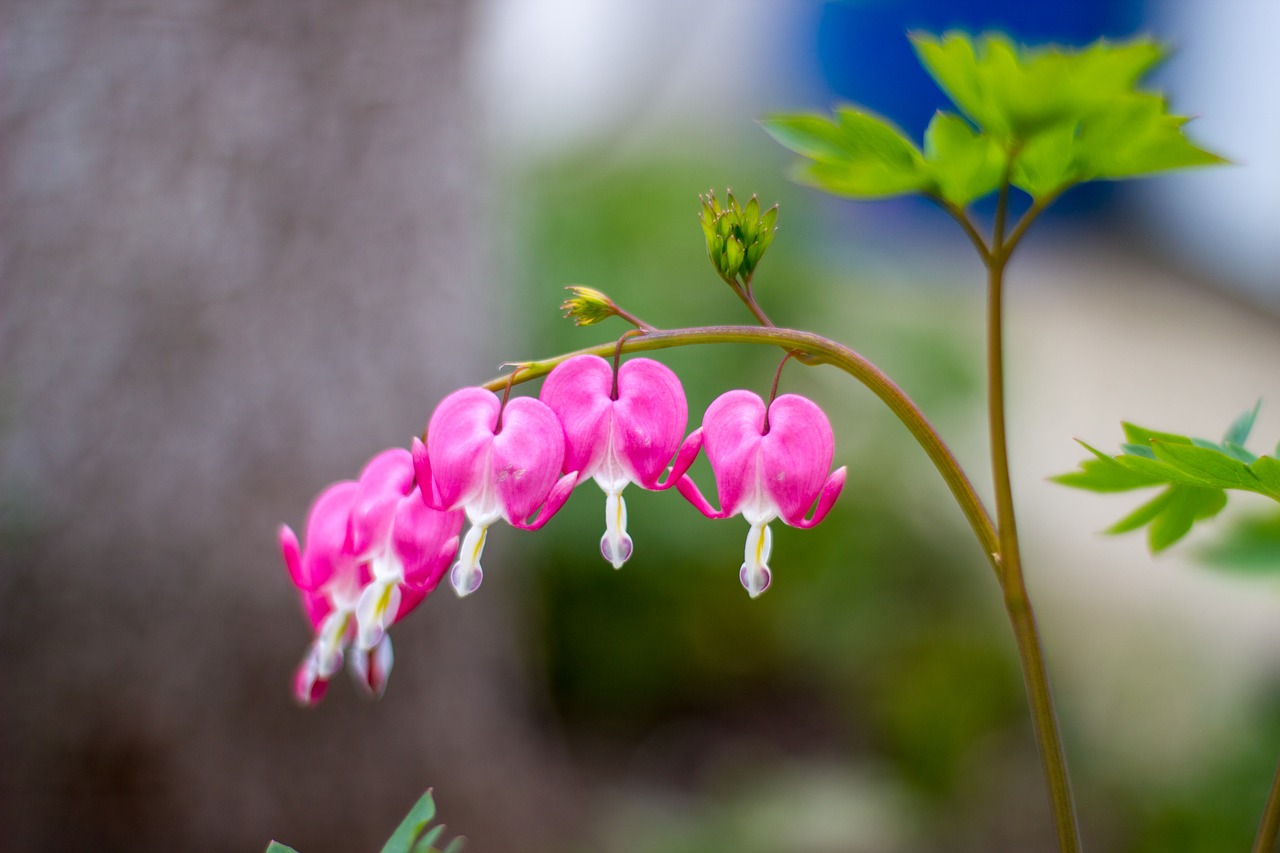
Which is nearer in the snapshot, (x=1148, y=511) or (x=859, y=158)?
(x=859, y=158)

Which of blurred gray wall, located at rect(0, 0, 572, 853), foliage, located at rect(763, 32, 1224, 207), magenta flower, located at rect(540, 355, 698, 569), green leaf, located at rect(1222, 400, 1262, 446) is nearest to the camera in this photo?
foliage, located at rect(763, 32, 1224, 207)

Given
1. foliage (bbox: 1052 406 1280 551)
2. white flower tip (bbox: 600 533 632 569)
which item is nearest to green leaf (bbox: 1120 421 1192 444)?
foliage (bbox: 1052 406 1280 551)

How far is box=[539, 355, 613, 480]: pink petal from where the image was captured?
0.61 meters

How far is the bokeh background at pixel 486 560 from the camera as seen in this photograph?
1.97 metres

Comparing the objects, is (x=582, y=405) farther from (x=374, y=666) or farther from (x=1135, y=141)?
(x=1135, y=141)

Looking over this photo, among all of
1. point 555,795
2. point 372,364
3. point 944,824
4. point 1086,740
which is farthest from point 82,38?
point 1086,740

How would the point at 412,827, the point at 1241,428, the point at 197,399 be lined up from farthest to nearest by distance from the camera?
the point at 197,399
the point at 1241,428
the point at 412,827

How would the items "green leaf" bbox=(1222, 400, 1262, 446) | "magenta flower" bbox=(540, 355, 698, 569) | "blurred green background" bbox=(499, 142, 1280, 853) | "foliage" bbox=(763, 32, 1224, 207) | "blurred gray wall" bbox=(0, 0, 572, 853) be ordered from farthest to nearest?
"blurred green background" bbox=(499, 142, 1280, 853) → "blurred gray wall" bbox=(0, 0, 572, 853) → "green leaf" bbox=(1222, 400, 1262, 446) → "magenta flower" bbox=(540, 355, 698, 569) → "foliage" bbox=(763, 32, 1224, 207)

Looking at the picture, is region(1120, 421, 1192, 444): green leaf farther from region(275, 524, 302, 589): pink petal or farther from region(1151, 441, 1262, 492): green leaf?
region(275, 524, 302, 589): pink petal

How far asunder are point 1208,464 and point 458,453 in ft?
1.51

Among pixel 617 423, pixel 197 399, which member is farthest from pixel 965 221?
pixel 197 399

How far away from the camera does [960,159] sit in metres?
0.56

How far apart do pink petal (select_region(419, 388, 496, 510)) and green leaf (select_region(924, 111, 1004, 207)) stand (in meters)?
0.28

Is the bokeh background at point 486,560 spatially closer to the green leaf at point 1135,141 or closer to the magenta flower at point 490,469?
the green leaf at point 1135,141
